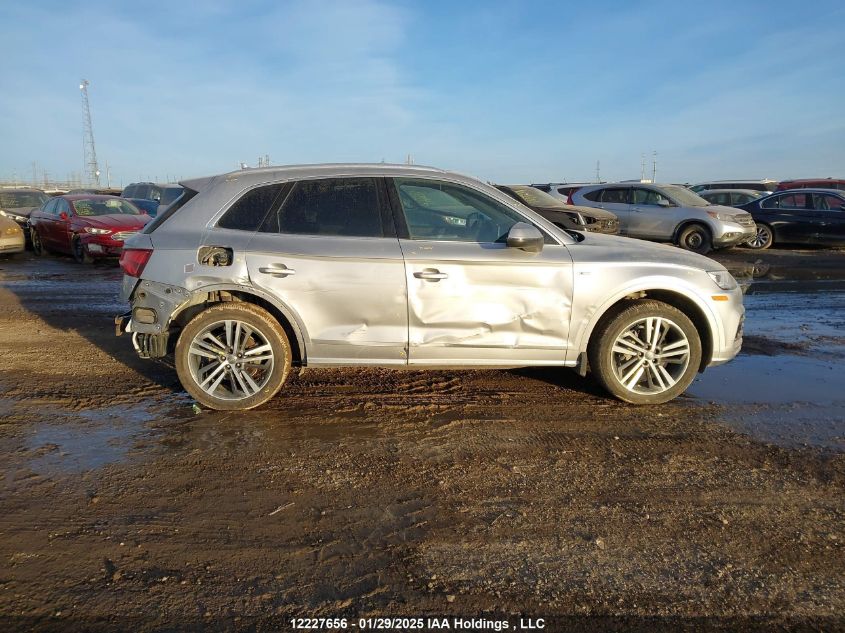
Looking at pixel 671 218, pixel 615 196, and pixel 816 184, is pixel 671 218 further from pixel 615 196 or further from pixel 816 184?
pixel 816 184

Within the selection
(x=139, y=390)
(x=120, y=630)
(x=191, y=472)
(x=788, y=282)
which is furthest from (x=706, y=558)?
(x=788, y=282)

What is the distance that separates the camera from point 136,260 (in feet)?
15.4

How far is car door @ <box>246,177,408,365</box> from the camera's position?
14.9 feet

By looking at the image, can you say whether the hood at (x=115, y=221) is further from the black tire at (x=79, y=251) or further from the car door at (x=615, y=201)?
the car door at (x=615, y=201)

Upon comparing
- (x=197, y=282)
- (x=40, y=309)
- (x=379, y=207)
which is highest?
(x=379, y=207)

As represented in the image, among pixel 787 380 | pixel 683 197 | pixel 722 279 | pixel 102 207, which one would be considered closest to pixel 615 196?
pixel 683 197

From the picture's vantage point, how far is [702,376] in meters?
5.70

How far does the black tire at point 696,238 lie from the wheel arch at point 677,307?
435 inches

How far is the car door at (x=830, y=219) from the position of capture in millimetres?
16062

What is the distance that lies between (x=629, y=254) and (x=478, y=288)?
Result: 4.04ft

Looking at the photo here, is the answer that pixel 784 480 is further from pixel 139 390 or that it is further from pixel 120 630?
pixel 139 390

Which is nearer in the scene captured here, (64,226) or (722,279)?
(722,279)

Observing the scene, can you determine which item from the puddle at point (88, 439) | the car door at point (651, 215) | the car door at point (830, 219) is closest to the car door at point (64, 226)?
Answer: the puddle at point (88, 439)

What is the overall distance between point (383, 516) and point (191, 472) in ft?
4.22
